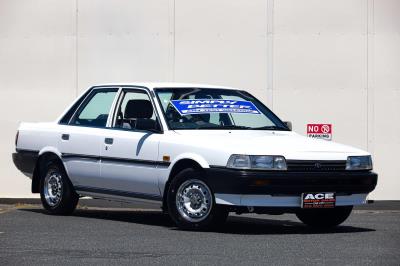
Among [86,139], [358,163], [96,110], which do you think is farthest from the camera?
[96,110]

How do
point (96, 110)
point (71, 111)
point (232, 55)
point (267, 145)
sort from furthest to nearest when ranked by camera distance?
point (232, 55)
point (71, 111)
point (96, 110)
point (267, 145)

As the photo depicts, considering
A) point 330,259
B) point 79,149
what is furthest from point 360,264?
point 79,149

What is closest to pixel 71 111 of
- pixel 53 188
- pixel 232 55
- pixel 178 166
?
pixel 53 188

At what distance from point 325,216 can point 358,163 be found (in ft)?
2.92

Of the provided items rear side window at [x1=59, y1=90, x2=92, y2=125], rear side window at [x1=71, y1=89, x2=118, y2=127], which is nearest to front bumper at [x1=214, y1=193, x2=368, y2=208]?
rear side window at [x1=71, y1=89, x2=118, y2=127]

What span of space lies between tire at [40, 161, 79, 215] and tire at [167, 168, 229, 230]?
2.05 meters

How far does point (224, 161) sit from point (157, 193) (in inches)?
45.2

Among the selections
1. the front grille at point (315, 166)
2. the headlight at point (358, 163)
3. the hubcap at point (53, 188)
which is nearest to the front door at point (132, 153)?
the hubcap at point (53, 188)

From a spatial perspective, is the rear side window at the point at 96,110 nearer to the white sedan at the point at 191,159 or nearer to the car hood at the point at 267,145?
the white sedan at the point at 191,159

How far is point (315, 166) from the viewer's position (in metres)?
11.9

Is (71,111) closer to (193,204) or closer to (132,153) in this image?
(132,153)

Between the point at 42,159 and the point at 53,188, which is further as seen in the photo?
the point at 42,159

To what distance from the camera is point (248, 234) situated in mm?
11992

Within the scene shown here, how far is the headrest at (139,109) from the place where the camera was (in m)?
13.2
